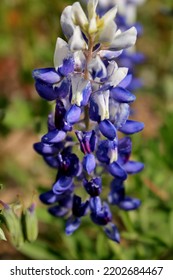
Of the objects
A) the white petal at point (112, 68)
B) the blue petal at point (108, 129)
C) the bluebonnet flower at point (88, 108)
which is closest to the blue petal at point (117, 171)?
the bluebonnet flower at point (88, 108)

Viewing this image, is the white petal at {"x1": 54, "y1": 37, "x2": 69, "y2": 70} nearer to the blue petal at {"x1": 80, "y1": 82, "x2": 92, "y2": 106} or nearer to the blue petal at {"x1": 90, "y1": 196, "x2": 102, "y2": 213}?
the blue petal at {"x1": 80, "y1": 82, "x2": 92, "y2": 106}

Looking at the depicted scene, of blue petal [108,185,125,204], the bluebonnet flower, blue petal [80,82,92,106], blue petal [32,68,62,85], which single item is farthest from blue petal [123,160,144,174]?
blue petal [32,68,62,85]

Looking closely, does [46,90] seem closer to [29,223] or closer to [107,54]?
[107,54]

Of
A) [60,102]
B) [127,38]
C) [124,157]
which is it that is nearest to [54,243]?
[124,157]

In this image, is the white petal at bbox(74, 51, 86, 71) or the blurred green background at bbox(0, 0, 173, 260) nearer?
the white petal at bbox(74, 51, 86, 71)

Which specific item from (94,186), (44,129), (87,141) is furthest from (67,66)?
(44,129)

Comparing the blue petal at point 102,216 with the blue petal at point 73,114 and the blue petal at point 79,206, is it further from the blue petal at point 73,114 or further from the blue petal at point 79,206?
the blue petal at point 73,114

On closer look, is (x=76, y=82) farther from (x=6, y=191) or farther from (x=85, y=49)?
(x=6, y=191)
